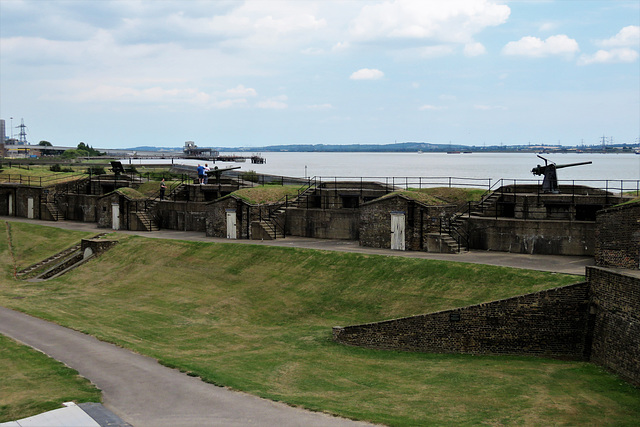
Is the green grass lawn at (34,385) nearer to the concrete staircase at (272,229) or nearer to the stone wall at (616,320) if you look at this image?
the stone wall at (616,320)

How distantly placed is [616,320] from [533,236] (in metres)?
12.5

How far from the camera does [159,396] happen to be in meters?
17.3

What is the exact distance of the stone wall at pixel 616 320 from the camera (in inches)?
789

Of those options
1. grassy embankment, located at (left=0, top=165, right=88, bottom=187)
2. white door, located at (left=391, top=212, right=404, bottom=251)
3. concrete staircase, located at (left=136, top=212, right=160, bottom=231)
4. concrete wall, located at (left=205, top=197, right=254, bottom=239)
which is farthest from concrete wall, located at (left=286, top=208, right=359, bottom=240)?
grassy embankment, located at (left=0, top=165, right=88, bottom=187)

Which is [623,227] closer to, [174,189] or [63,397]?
[63,397]

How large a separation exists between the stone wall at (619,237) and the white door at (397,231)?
10481mm

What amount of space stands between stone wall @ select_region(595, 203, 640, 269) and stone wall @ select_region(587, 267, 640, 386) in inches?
182

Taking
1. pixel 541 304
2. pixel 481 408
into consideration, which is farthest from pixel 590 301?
pixel 481 408

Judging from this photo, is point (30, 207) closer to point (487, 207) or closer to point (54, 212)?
point (54, 212)

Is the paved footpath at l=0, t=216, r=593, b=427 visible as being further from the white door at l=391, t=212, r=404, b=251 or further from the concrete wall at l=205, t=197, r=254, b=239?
the concrete wall at l=205, t=197, r=254, b=239

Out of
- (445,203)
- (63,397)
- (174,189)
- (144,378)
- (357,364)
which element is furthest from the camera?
(174,189)

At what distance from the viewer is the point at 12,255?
45.0 metres

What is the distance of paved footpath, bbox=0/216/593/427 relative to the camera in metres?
15.8

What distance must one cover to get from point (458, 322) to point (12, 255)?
109 ft
